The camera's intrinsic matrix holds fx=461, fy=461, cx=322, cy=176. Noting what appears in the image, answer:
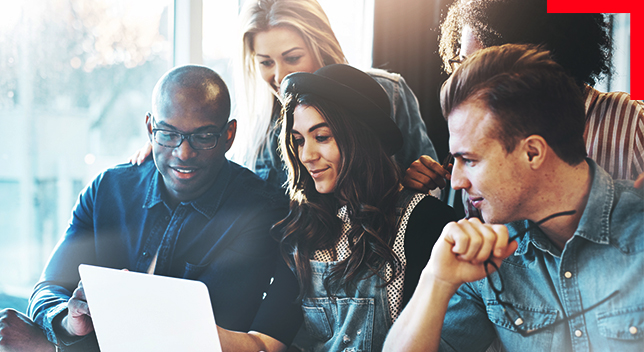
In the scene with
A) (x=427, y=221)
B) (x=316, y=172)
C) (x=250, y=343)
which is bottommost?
(x=250, y=343)

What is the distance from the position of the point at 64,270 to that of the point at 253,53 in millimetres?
933

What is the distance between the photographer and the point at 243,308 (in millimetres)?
1372

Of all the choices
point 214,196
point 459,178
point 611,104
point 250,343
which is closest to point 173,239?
point 214,196

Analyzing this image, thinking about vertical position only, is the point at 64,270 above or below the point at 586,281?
below

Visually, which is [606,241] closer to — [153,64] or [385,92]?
[385,92]

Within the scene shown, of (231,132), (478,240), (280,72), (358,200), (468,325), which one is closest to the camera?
(478,240)

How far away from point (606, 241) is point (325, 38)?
86 cm

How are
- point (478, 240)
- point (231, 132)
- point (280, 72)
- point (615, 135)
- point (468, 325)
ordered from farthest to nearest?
point (231, 132) → point (280, 72) → point (468, 325) → point (615, 135) → point (478, 240)

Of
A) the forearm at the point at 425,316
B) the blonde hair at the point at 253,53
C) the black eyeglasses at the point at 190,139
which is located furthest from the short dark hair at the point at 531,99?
the black eyeglasses at the point at 190,139

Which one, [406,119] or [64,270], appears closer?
[406,119]

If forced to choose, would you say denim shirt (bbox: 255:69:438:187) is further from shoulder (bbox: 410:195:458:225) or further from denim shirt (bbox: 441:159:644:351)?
denim shirt (bbox: 441:159:644:351)

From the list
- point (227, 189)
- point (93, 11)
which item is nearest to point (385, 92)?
point (227, 189)

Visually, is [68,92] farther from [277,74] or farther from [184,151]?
[277,74]

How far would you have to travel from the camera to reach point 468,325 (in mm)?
1106
